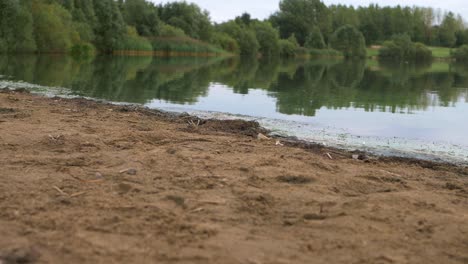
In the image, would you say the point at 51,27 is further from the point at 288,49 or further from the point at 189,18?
the point at 288,49

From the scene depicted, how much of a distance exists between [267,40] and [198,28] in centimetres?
1789

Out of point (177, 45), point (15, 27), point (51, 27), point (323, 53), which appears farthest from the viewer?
point (323, 53)

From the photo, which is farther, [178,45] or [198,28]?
[198,28]

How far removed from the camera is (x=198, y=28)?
9606cm

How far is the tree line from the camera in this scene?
5422cm

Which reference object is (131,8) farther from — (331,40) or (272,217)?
(272,217)

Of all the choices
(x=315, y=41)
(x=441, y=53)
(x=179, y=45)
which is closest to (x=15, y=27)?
(x=179, y=45)

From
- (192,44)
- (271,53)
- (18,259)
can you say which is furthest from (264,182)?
(271,53)

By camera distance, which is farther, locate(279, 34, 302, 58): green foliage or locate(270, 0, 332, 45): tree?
locate(270, 0, 332, 45): tree

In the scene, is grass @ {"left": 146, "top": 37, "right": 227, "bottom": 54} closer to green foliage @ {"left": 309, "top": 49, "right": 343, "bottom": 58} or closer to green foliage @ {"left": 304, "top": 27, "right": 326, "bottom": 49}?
green foliage @ {"left": 309, "top": 49, "right": 343, "bottom": 58}

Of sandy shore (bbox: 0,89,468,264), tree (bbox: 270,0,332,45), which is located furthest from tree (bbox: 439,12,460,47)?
sandy shore (bbox: 0,89,468,264)

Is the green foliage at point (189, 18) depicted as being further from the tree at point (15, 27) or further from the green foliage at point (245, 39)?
the tree at point (15, 27)

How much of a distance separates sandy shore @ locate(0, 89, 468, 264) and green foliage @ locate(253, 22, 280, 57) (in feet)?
333

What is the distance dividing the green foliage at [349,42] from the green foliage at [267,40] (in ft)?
50.6
